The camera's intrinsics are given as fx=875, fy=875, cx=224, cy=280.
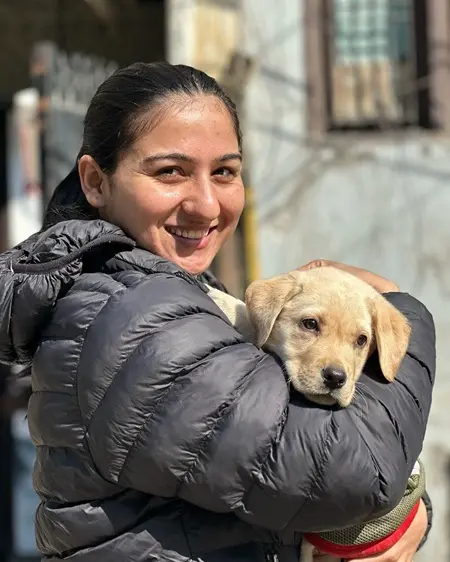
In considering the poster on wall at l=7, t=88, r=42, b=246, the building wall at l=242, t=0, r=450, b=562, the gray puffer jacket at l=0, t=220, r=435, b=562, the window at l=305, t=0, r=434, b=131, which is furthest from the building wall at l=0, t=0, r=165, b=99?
the gray puffer jacket at l=0, t=220, r=435, b=562

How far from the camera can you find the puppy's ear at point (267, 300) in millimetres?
2156

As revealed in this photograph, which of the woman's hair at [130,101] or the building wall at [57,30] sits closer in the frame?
the woman's hair at [130,101]

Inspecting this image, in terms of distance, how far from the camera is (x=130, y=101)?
1913 mm

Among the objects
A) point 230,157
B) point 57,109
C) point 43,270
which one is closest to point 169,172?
point 230,157

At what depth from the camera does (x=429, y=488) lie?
193 inches

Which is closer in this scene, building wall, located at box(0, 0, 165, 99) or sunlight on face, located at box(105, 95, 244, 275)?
sunlight on face, located at box(105, 95, 244, 275)

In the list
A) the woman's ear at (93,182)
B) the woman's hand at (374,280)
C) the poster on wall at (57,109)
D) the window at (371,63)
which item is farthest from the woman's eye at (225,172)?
the window at (371,63)

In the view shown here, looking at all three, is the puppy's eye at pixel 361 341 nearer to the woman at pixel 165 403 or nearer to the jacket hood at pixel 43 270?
the woman at pixel 165 403

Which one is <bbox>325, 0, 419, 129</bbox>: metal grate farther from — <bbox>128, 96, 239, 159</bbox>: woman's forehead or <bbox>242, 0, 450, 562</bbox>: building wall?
<bbox>128, 96, 239, 159</bbox>: woman's forehead

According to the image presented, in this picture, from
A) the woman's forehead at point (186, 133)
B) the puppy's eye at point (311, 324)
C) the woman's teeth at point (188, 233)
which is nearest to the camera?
the woman's forehead at point (186, 133)

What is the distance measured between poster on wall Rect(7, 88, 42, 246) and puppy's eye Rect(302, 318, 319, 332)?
4.04 m

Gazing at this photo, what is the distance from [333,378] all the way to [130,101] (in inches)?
29.2

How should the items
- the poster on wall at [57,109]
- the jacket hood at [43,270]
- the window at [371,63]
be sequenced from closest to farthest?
the jacket hood at [43,270], the poster on wall at [57,109], the window at [371,63]

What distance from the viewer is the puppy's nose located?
178 centimetres
